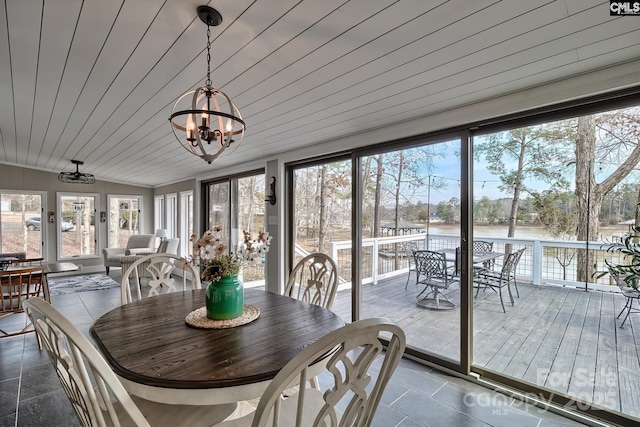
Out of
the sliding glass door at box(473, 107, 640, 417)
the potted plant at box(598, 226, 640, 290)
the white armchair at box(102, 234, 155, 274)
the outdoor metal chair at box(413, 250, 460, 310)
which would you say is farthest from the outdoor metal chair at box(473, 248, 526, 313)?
the white armchair at box(102, 234, 155, 274)

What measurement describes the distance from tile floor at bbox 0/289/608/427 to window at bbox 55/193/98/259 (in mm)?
5598

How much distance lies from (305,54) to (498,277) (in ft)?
7.76

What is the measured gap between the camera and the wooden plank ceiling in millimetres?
1434

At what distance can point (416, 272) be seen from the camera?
3189mm

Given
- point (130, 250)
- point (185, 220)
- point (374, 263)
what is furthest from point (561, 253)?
point (130, 250)

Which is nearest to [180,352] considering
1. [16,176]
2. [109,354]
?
[109,354]

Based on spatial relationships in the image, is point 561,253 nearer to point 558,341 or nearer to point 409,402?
point 558,341

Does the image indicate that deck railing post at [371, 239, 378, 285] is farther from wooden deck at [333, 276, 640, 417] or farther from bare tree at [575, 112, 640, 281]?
bare tree at [575, 112, 640, 281]

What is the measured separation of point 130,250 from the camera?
6871mm

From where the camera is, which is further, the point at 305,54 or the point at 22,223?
the point at 22,223

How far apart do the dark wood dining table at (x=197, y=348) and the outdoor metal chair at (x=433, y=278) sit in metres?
1.62

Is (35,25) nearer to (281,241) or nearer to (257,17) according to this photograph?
(257,17)

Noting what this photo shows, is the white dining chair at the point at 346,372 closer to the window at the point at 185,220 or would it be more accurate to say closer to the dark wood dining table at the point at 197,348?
the dark wood dining table at the point at 197,348

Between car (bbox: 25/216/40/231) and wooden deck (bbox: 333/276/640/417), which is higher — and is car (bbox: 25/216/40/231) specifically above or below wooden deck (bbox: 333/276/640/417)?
above
